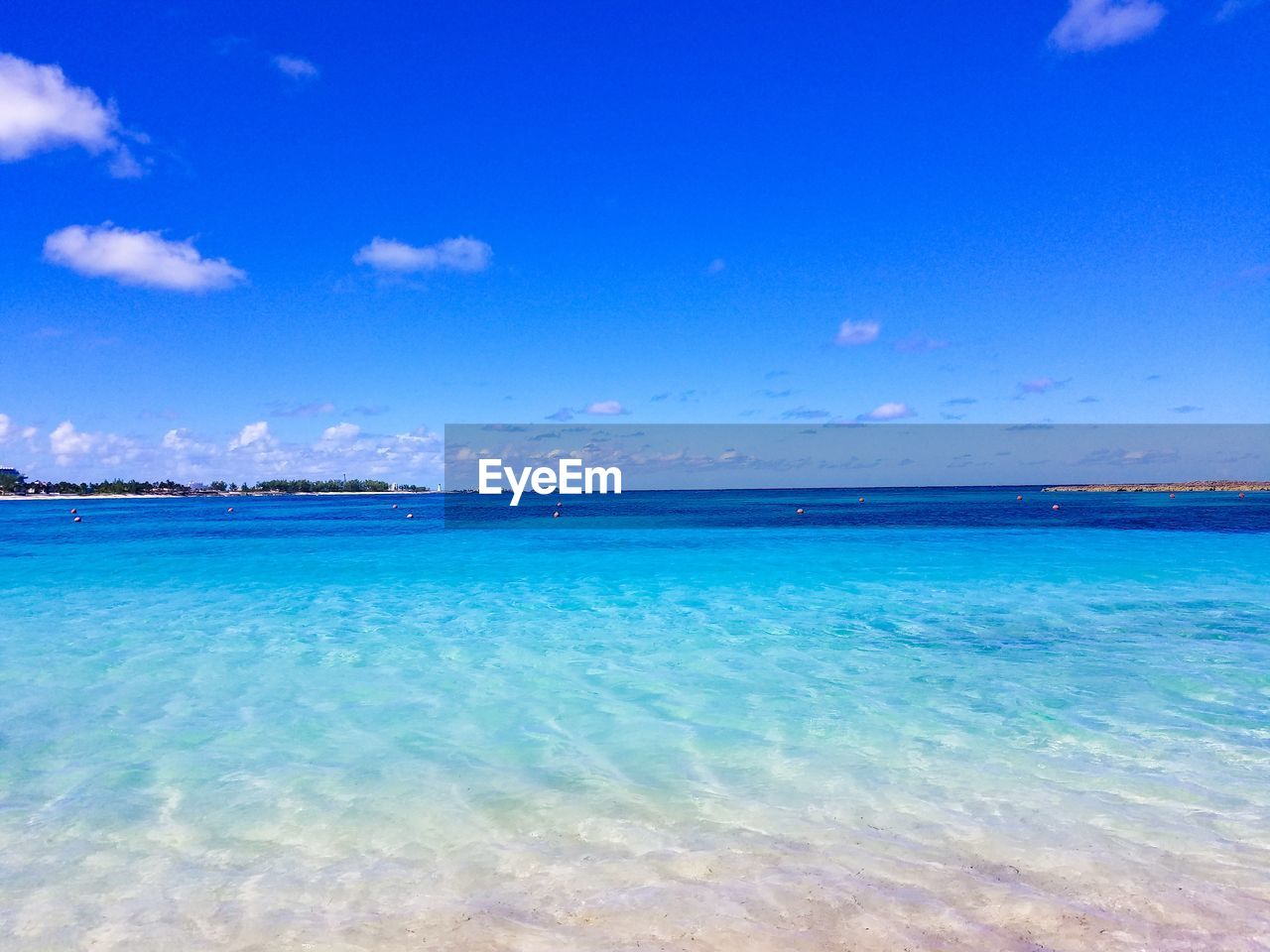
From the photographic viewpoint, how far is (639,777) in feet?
20.1

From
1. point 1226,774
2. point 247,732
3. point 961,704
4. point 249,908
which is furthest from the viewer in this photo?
point 961,704

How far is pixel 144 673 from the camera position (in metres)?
9.66

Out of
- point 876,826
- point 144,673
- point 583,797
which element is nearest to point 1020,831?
point 876,826

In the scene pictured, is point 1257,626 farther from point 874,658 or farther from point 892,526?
point 892,526

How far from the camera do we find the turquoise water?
13.4 feet

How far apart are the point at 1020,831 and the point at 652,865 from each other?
8.24 ft

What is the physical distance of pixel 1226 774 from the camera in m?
5.91

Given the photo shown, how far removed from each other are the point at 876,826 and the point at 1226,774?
3085 mm

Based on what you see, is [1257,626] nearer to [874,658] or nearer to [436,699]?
[874,658]

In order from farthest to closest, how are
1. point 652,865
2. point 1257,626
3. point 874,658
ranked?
point 1257,626
point 874,658
point 652,865

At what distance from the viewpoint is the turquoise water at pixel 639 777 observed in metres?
4.10

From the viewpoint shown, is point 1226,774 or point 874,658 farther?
point 874,658

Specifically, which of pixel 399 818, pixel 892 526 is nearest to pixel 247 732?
pixel 399 818

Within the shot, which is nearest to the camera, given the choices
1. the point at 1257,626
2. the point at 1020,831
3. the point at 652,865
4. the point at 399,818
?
the point at 652,865
